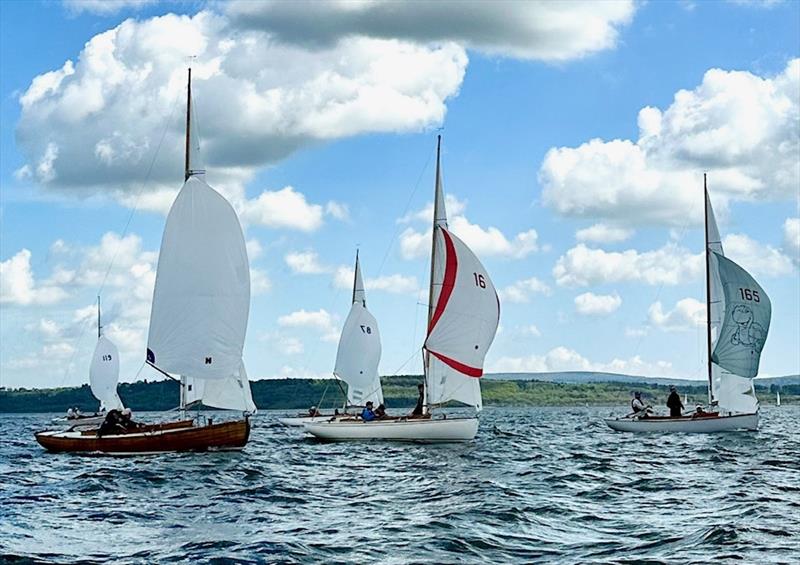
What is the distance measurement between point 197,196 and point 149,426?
9.77 meters

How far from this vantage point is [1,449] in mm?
54562

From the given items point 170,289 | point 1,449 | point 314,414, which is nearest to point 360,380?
point 314,414

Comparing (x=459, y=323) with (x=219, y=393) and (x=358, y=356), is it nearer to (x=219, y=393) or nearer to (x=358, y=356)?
(x=219, y=393)

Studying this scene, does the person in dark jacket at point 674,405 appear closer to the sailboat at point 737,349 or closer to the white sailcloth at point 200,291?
the sailboat at point 737,349

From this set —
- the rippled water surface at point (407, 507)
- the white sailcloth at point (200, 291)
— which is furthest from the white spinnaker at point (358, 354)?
the rippled water surface at point (407, 507)

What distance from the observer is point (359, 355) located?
233ft

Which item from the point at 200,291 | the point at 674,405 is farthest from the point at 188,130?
the point at 674,405

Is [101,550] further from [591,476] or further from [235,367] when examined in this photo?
[235,367]

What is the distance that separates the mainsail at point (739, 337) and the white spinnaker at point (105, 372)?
140 feet

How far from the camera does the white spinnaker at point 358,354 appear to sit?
232 ft

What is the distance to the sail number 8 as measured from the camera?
195ft

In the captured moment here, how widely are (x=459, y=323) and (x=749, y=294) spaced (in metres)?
21.0

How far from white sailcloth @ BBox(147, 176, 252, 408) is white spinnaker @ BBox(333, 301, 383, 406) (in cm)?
2641

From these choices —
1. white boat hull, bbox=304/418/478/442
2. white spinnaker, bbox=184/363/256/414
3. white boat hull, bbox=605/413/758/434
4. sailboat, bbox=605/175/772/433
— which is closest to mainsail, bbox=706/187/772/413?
sailboat, bbox=605/175/772/433
